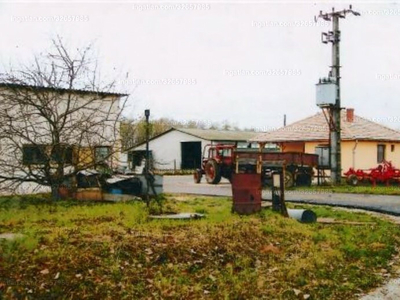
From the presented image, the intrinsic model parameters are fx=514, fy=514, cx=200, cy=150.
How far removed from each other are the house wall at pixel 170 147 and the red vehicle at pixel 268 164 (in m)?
21.1

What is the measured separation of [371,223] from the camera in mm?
11914

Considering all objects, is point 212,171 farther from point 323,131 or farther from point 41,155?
point 41,155

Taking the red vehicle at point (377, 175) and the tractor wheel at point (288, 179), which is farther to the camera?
the red vehicle at point (377, 175)

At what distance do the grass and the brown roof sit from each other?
20.3 meters

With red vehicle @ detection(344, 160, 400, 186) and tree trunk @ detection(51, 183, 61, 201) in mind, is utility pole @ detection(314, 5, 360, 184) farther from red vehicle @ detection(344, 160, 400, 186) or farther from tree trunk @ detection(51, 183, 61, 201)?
tree trunk @ detection(51, 183, 61, 201)

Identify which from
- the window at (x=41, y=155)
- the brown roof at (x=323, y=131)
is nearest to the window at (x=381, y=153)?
the brown roof at (x=323, y=131)

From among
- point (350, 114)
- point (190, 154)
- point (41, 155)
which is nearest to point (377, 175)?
point (350, 114)

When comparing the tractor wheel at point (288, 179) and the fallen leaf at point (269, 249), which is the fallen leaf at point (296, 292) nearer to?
the fallen leaf at point (269, 249)

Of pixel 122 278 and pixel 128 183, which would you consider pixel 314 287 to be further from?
pixel 128 183

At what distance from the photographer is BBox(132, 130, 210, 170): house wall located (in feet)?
155

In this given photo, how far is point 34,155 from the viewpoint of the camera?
49.2 ft

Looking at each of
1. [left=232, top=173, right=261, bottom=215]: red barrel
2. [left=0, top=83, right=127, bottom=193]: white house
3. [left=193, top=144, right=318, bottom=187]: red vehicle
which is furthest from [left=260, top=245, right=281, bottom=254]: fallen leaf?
[left=193, top=144, right=318, bottom=187]: red vehicle

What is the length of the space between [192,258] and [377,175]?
19.6 m

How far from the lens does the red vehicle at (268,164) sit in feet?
76.0
